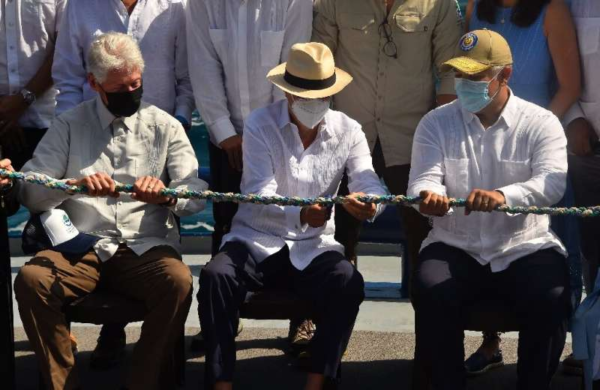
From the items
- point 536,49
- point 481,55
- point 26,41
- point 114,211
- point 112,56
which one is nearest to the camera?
point 481,55

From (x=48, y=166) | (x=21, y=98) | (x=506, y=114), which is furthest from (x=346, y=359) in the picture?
(x=21, y=98)

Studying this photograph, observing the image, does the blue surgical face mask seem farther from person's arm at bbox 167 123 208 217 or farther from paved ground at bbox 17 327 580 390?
paved ground at bbox 17 327 580 390

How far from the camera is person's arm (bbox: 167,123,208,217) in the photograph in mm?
4559

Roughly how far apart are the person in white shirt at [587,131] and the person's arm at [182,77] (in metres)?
1.75

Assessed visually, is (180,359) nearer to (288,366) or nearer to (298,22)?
(288,366)

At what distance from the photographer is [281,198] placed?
13.8ft

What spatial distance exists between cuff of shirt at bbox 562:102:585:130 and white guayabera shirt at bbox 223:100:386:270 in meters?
0.94

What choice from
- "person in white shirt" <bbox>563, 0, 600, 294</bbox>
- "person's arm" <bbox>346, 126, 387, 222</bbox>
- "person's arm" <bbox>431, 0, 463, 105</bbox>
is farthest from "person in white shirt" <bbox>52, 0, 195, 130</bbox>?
"person in white shirt" <bbox>563, 0, 600, 294</bbox>

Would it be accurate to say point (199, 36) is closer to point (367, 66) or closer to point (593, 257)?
point (367, 66)

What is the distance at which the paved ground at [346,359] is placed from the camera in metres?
4.76

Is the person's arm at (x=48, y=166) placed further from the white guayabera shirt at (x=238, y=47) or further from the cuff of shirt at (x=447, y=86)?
the cuff of shirt at (x=447, y=86)

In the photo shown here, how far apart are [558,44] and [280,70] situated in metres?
1.24

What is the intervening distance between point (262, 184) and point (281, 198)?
0.34 metres

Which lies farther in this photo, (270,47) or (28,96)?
(28,96)
